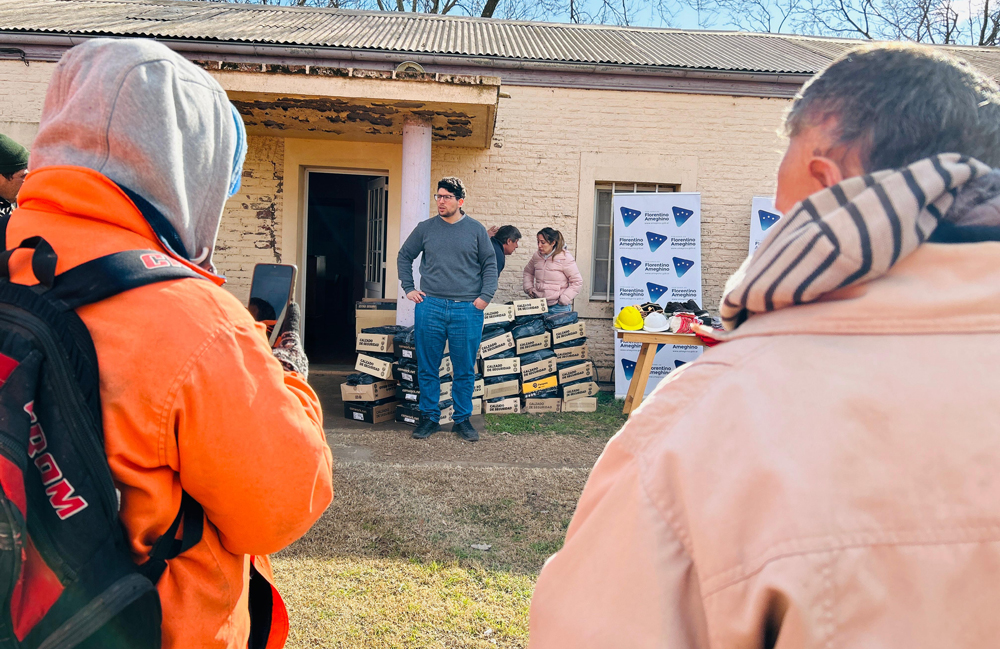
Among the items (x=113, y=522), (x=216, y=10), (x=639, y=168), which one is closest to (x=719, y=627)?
(x=113, y=522)

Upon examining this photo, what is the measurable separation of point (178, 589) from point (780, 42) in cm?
1324

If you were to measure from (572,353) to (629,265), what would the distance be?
153cm

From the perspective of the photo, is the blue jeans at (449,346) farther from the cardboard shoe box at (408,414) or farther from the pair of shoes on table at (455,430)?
the cardboard shoe box at (408,414)

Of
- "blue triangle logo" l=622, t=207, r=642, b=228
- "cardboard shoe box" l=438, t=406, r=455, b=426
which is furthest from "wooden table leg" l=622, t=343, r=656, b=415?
"blue triangle logo" l=622, t=207, r=642, b=228

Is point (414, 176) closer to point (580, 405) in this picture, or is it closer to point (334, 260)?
point (580, 405)

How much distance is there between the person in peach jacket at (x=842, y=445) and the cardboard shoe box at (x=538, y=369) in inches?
237

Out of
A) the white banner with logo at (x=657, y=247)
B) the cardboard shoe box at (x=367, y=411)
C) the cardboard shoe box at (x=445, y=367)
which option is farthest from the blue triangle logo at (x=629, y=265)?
the cardboard shoe box at (x=367, y=411)

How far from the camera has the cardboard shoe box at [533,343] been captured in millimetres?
6816

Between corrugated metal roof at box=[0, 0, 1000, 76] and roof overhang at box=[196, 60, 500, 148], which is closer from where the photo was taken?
roof overhang at box=[196, 60, 500, 148]

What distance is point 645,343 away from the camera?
6266 millimetres

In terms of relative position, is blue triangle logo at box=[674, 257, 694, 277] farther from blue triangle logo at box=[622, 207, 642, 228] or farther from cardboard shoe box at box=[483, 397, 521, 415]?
cardboard shoe box at box=[483, 397, 521, 415]

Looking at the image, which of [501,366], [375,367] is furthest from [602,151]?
[375,367]

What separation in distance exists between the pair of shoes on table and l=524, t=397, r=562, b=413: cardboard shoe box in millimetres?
1197

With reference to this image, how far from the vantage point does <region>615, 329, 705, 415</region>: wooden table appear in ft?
19.6
